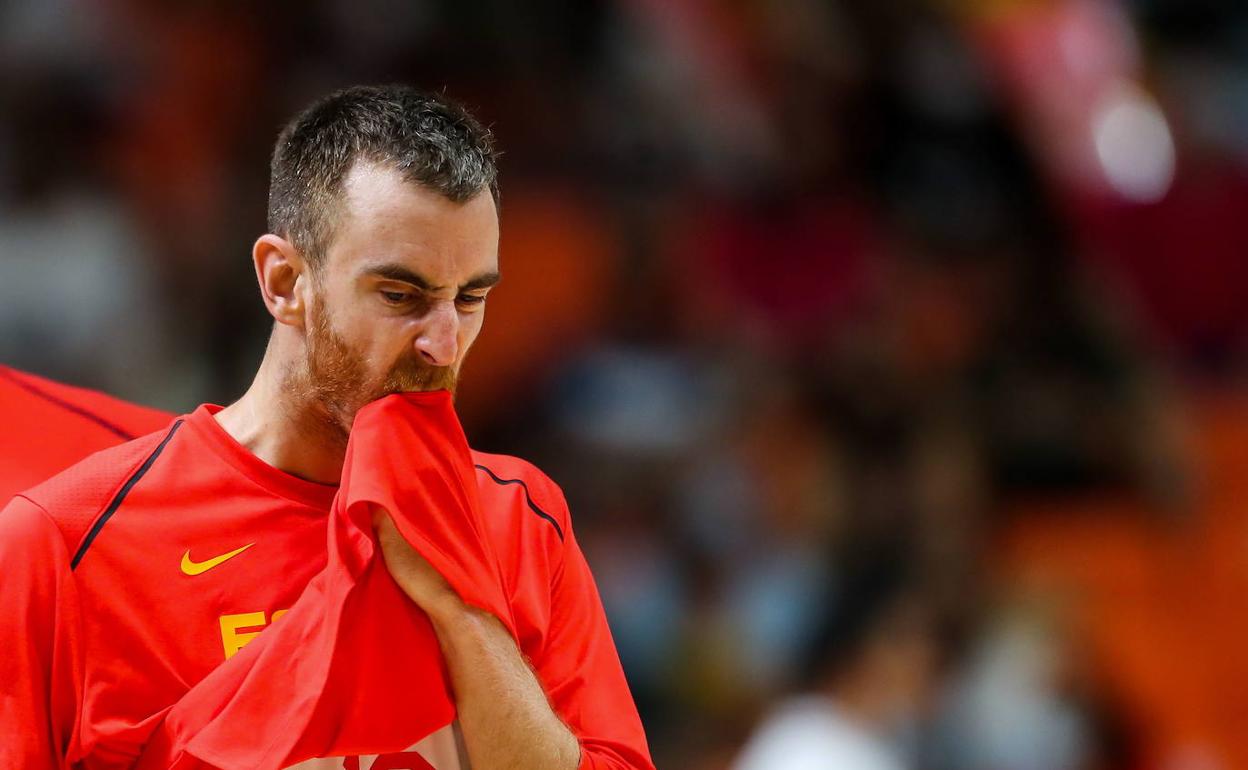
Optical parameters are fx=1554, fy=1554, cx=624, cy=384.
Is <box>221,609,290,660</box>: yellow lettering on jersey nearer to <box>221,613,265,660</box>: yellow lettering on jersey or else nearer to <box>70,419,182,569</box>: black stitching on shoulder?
<box>221,613,265,660</box>: yellow lettering on jersey

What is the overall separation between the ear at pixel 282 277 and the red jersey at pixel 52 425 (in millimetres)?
486

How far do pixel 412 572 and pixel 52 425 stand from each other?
847 millimetres

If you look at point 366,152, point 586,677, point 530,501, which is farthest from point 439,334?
point 586,677

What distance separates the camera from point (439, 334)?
1.65 metres

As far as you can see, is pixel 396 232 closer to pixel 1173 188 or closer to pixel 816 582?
pixel 816 582

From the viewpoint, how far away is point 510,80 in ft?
21.0

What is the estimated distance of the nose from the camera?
165cm

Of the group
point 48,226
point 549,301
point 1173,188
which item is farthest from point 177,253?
point 1173,188

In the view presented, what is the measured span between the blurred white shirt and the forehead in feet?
9.07

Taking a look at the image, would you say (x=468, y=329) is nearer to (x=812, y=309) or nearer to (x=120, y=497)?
(x=120, y=497)

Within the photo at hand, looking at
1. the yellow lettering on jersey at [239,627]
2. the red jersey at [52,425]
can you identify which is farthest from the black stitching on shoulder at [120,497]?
the red jersey at [52,425]

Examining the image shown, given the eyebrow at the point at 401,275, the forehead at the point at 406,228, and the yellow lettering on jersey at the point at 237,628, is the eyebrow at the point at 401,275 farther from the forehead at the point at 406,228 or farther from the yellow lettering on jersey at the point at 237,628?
the yellow lettering on jersey at the point at 237,628

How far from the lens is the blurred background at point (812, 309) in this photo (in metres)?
4.85

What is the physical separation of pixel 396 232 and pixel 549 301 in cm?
403
